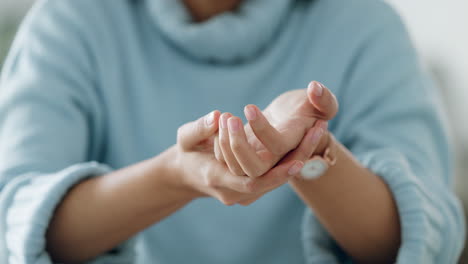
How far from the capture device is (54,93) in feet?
2.22

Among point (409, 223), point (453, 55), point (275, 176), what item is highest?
point (275, 176)

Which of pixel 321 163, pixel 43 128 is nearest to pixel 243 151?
pixel 321 163

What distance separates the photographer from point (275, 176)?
0.45m

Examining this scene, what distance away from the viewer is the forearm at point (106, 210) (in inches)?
22.2

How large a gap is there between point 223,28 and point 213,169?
318 millimetres

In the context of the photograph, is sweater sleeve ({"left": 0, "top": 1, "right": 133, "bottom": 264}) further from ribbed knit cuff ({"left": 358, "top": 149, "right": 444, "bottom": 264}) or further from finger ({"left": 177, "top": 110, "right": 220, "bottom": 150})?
ribbed knit cuff ({"left": 358, "top": 149, "right": 444, "bottom": 264})

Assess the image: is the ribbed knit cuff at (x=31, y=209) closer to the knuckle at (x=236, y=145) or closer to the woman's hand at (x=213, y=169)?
the woman's hand at (x=213, y=169)

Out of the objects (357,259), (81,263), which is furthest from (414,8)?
(81,263)

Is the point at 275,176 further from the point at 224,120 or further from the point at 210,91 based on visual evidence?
the point at 210,91

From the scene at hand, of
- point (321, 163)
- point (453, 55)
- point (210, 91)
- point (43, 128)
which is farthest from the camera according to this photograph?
point (453, 55)

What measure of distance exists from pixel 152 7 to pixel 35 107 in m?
0.23

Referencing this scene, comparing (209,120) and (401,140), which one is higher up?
(209,120)

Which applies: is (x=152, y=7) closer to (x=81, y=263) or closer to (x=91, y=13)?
(x=91, y=13)


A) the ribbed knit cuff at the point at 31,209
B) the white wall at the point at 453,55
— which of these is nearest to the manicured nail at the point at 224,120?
the ribbed knit cuff at the point at 31,209
